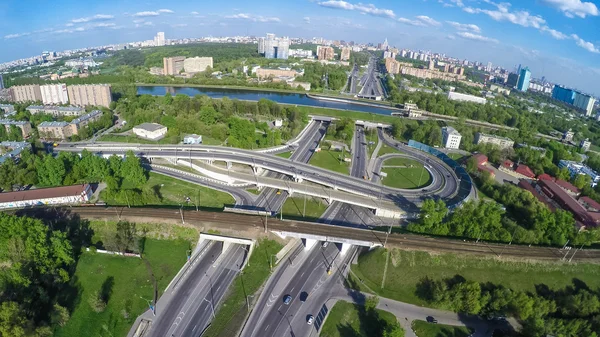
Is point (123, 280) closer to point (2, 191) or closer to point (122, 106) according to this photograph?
point (2, 191)

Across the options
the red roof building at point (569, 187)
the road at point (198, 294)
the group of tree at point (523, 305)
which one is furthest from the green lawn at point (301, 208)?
the red roof building at point (569, 187)

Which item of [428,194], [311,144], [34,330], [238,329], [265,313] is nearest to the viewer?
[34,330]

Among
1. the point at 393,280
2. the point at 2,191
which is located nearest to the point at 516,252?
the point at 393,280

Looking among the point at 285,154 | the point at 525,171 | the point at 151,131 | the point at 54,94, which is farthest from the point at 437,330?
the point at 54,94

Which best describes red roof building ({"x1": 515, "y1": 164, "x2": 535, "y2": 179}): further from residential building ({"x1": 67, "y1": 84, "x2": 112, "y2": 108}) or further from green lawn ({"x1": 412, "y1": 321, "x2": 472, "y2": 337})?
residential building ({"x1": 67, "y1": 84, "x2": 112, "y2": 108})

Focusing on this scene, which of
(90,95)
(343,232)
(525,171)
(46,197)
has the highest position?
(90,95)

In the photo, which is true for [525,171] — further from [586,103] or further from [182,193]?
[586,103]
